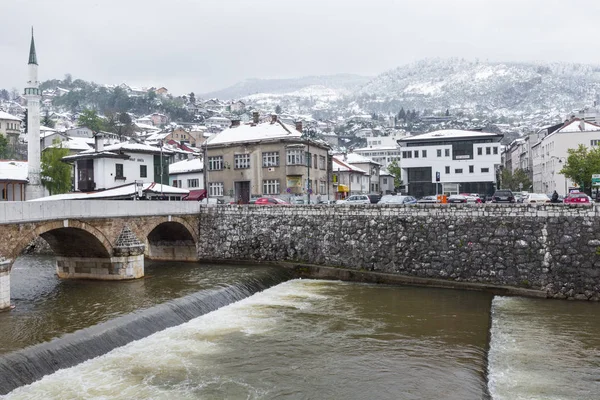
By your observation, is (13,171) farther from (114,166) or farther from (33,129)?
(114,166)

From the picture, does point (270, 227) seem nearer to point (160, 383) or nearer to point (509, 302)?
point (509, 302)

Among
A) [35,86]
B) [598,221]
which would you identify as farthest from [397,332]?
[35,86]

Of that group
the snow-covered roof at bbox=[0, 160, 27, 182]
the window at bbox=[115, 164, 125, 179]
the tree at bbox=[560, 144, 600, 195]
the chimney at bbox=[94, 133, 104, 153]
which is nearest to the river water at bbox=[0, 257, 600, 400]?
the window at bbox=[115, 164, 125, 179]

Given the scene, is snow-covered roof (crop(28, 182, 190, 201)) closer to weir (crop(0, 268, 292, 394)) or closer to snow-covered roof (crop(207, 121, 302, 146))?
snow-covered roof (crop(207, 121, 302, 146))

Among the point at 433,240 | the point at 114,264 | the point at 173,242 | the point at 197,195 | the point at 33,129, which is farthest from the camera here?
the point at 197,195

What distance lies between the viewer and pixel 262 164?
5253 cm

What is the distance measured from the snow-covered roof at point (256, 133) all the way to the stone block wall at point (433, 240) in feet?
56.9

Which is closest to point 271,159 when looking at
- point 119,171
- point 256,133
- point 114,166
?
point 256,133

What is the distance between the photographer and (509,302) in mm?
25641

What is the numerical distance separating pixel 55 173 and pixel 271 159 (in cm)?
2910

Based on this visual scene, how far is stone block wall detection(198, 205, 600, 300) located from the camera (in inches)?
1045

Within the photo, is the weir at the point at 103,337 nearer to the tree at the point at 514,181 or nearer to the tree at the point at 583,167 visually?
the tree at the point at 583,167

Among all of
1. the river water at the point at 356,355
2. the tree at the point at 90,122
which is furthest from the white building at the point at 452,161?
the tree at the point at 90,122

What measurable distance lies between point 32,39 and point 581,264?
191 ft
